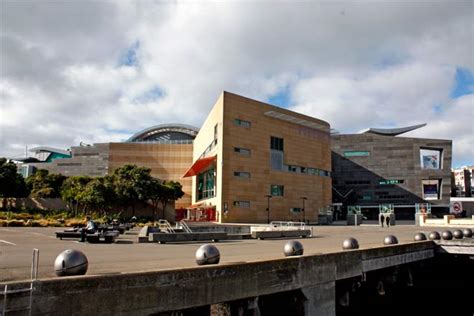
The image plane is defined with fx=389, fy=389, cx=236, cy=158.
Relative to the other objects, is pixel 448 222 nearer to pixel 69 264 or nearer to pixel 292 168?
pixel 292 168

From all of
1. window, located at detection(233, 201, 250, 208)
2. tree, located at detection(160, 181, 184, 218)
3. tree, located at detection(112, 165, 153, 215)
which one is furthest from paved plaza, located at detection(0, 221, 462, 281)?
tree, located at detection(160, 181, 184, 218)

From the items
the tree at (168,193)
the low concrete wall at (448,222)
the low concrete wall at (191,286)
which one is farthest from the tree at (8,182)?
the low concrete wall at (191,286)

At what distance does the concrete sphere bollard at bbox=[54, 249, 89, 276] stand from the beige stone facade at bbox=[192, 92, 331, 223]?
50419mm

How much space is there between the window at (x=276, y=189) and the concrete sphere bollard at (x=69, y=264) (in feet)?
191

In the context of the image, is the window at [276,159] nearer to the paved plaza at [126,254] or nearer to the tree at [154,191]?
the tree at [154,191]

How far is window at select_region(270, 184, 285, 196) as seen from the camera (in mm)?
63972

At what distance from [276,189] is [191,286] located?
2288 inches

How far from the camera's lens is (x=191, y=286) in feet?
23.3

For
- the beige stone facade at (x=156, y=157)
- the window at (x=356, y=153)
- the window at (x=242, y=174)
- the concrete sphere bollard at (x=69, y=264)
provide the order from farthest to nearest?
the window at (x=356, y=153) → the beige stone facade at (x=156, y=157) → the window at (x=242, y=174) → the concrete sphere bollard at (x=69, y=264)

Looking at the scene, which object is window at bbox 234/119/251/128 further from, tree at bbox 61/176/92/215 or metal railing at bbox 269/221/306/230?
tree at bbox 61/176/92/215

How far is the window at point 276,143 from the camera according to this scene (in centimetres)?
6612

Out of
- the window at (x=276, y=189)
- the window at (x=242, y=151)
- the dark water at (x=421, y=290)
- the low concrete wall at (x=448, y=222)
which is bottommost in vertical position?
the dark water at (x=421, y=290)

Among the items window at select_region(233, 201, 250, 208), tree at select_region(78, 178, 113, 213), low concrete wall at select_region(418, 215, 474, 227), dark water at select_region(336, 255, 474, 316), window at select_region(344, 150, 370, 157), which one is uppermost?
window at select_region(344, 150, 370, 157)

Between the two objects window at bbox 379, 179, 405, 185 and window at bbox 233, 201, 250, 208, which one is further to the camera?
window at bbox 379, 179, 405, 185
